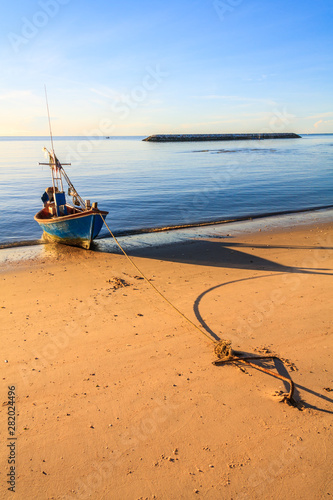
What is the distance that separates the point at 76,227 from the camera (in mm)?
12953

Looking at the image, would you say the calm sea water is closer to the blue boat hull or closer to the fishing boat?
the fishing boat

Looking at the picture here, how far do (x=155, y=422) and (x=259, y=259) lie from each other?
7782 millimetres

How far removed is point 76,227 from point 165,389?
9173 mm

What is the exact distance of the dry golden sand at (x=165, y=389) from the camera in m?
3.80

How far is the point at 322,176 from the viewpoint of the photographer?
3441 cm

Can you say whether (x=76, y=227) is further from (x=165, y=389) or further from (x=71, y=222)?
(x=165, y=389)

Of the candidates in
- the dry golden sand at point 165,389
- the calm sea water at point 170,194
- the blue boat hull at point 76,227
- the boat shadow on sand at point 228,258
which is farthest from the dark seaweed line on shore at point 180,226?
the dry golden sand at point 165,389

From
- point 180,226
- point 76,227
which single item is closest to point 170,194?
point 180,226

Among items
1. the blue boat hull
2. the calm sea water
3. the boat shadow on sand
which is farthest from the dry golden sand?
the calm sea water

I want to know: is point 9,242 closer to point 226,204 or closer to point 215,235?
point 215,235

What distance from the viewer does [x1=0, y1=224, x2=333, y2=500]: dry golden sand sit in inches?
150

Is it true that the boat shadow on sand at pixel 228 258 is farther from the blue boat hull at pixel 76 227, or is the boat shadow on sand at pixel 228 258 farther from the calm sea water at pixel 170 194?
Answer: the calm sea water at pixel 170 194

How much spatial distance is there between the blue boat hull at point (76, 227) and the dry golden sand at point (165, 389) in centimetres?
346

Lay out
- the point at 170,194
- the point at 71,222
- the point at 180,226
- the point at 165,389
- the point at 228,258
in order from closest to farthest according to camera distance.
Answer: the point at 165,389, the point at 228,258, the point at 71,222, the point at 180,226, the point at 170,194
